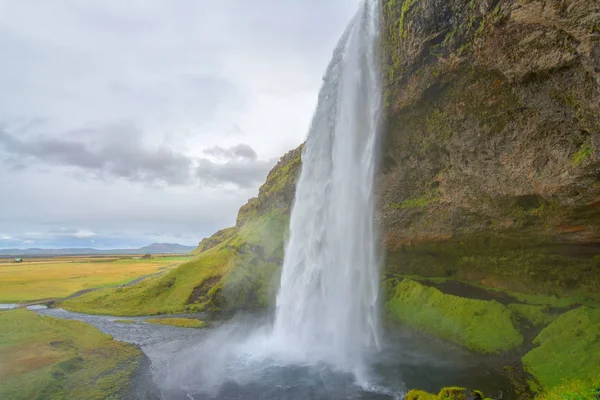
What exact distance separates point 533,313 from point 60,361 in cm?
3335

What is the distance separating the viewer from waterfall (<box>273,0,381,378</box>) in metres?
28.0

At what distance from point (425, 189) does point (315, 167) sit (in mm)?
10344

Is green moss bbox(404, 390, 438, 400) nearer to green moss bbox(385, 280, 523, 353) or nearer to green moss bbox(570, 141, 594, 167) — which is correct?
green moss bbox(385, 280, 523, 353)

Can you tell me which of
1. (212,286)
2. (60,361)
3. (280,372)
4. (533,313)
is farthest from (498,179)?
(212,286)

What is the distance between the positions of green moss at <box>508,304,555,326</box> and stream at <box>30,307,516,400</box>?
5.80 metres

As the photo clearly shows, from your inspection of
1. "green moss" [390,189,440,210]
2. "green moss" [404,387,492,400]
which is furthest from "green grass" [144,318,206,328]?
"green moss" [404,387,492,400]

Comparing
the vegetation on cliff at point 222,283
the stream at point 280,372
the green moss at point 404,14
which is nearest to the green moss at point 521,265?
the stream at point 280,372

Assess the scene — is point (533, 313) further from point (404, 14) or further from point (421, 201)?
point (404, 14)

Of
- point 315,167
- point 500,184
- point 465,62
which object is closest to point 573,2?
point 465,62

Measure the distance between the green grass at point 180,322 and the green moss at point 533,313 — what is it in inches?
1141

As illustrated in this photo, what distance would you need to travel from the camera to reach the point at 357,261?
94.2 feet

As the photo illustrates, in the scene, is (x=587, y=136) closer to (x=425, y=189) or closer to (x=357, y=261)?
(x=425, y=189)

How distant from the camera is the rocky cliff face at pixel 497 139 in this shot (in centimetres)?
1738

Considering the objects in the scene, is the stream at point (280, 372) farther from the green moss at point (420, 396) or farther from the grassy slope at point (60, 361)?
the green moss at point (420, 396)
